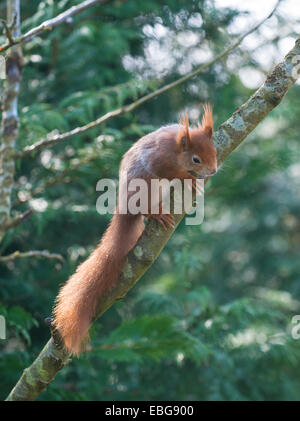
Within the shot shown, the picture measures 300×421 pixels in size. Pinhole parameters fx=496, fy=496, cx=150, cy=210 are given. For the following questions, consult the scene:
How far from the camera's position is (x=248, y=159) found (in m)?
4.67

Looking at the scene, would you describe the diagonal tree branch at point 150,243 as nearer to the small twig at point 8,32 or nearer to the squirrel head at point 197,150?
the squirrel head at point 197,150

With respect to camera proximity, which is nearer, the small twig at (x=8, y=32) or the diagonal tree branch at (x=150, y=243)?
the diagonal tree branch at (x=150, y=243)

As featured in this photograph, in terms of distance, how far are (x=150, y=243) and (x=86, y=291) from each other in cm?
34

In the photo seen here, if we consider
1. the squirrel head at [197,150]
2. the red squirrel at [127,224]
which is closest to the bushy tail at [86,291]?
the red squirrel at [127,224]

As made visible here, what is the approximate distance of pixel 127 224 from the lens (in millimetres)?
2416

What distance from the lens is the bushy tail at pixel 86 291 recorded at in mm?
1982

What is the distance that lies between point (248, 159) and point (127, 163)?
2.30 m

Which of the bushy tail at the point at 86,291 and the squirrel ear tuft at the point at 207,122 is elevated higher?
the squirrel ear tuft at the point at 207,122

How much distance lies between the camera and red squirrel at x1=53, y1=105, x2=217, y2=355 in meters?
2.03

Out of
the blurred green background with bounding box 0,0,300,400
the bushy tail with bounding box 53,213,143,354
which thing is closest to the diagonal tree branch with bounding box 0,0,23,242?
the blurred green background with bounding box 0,0,300,400

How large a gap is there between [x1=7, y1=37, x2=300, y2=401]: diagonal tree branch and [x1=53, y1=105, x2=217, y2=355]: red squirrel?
0.05 m

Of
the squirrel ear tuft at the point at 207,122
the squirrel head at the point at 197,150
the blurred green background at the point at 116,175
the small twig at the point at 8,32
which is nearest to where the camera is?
the small twig at the point at 8,32

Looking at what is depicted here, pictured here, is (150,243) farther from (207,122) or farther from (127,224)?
(207,122)

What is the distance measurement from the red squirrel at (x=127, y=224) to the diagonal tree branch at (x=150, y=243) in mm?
50
